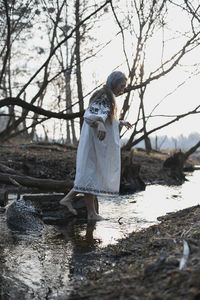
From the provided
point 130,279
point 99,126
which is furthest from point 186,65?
point 130,279

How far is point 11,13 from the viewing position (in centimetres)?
823

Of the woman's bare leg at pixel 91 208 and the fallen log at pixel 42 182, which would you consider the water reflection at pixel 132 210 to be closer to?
the woman's bare leg at pixel 91 208

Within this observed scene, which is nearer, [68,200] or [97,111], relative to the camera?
[97,111]

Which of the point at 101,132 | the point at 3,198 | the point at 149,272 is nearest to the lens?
the point at 149,272

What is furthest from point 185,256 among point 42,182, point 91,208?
point 42,182

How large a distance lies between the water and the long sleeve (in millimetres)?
1406

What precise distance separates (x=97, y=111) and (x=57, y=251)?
2.13 m

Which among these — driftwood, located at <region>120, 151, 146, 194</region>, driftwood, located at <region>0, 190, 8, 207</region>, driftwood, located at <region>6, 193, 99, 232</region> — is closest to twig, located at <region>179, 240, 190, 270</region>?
driftwood, located at <region>6, 193, 99, 232</region>

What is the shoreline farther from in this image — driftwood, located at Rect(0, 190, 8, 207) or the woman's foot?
driftwood, located at Rect(0, 190, 8, 207)

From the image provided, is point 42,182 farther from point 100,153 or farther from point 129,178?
point 129,178

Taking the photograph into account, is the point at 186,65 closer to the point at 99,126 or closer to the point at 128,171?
the point at 99,126

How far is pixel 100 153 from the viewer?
18.1 feet

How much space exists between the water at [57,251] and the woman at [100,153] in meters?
0.47

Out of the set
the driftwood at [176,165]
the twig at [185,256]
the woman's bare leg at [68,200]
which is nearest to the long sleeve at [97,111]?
the woman's bare leg at [68,200]
